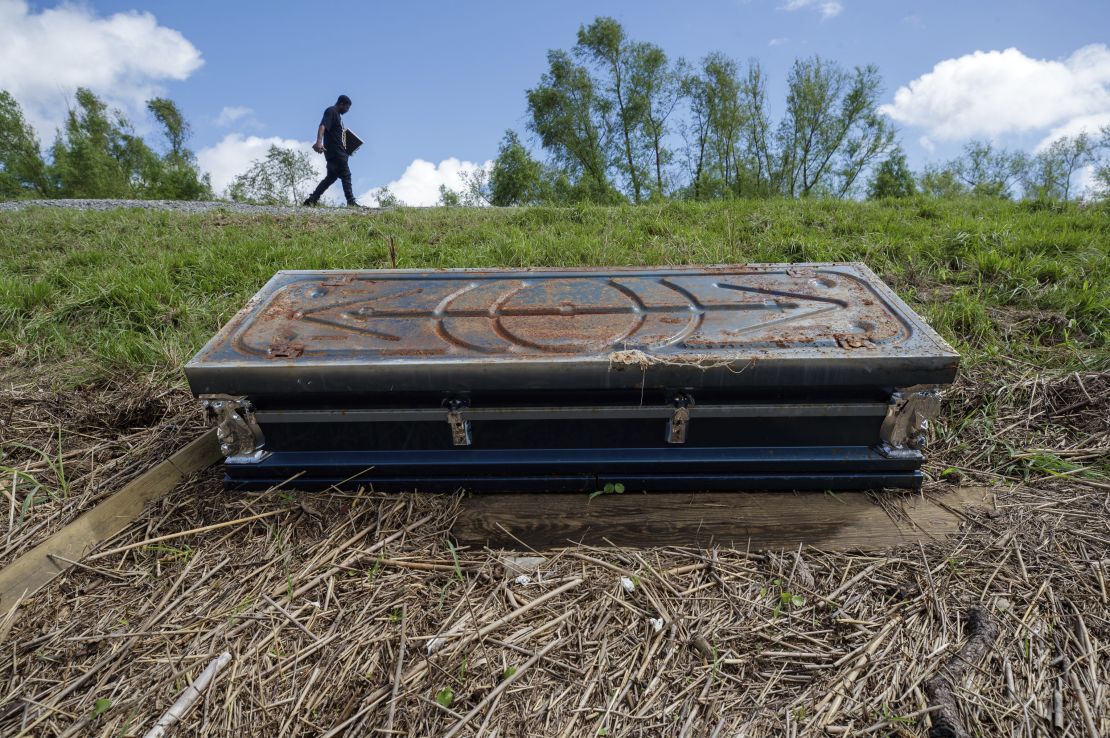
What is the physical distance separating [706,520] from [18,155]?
1843 inches

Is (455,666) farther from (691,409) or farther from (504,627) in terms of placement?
(691,409)

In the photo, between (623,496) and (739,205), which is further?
(739,205)

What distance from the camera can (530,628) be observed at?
4.84ft

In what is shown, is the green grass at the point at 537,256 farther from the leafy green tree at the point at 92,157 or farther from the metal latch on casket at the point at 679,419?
the leafy green tree at the point at 92,157

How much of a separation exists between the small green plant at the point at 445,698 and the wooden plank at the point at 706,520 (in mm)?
503

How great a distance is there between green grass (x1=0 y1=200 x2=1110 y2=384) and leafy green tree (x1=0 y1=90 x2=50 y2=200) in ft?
127

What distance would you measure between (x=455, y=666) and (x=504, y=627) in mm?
160

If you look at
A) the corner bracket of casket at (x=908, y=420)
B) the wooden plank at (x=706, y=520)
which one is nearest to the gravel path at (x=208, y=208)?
the wooden plank at (x=706, y=520)

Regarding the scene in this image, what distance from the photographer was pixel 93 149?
32.7 m

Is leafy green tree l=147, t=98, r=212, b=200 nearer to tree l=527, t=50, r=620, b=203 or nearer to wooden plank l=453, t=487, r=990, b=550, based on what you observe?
tree l=527, t=50, r=620, b=203

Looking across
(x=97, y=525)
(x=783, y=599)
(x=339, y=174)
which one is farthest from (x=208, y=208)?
(x=783, y=599)

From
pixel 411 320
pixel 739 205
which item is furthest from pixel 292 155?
pixel 411 320

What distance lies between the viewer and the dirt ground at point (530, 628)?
1.28 meters

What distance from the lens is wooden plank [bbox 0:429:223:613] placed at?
1.62 m
